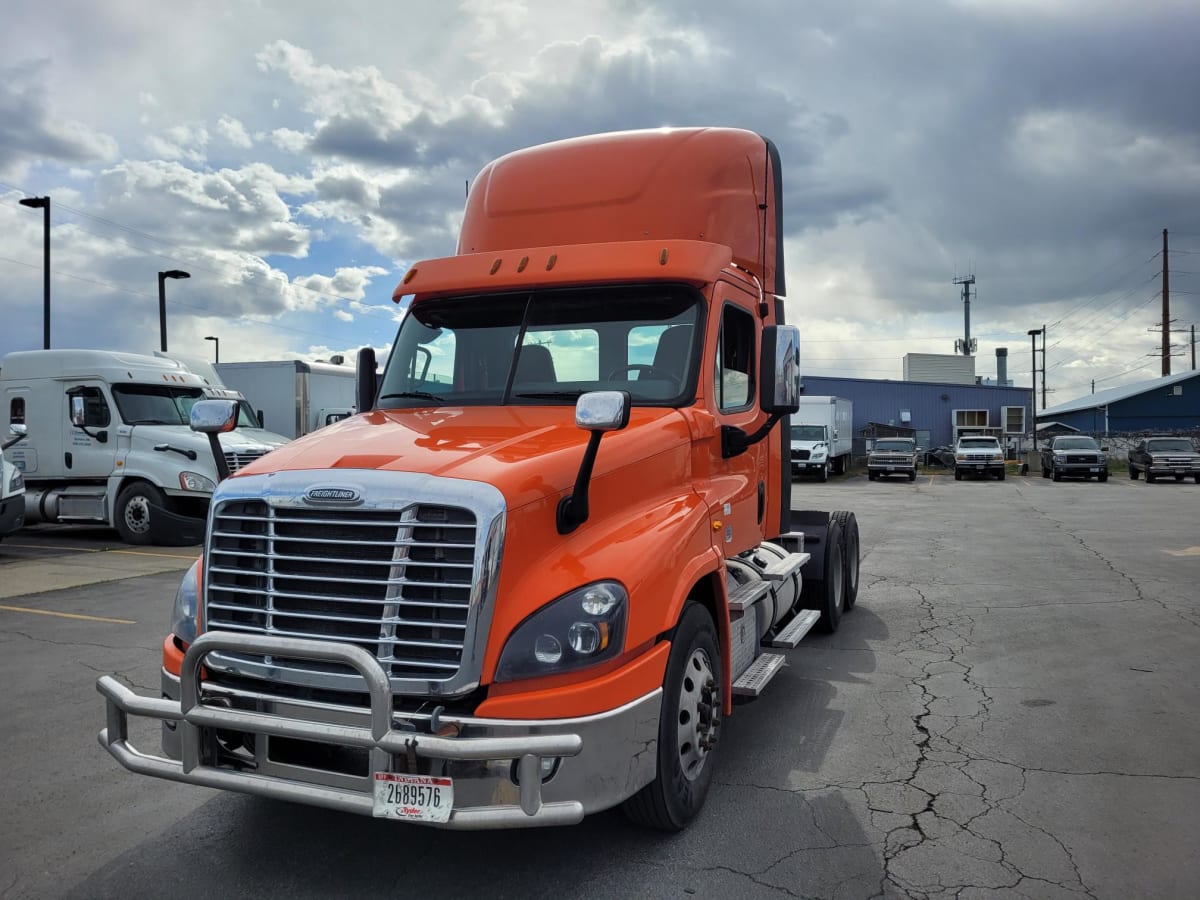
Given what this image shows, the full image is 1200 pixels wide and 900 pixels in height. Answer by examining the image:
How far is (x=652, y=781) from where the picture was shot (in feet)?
11.8

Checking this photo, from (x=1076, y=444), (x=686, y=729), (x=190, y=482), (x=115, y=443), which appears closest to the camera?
(x=686, y=729)

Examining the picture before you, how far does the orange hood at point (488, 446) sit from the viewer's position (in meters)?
3.50

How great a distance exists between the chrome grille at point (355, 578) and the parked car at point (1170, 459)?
34.8 m

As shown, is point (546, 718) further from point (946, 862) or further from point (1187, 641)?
point (1187, 641)

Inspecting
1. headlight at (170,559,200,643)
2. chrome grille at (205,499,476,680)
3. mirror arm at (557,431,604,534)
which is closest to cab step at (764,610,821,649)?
mirror arm at (557,431,604,534)

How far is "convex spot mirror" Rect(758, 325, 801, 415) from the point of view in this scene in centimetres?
486

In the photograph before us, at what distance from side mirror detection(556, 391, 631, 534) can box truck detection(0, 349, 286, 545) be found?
11848 millimetres

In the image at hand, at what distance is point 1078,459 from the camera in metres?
34.2

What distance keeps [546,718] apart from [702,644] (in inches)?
43.9

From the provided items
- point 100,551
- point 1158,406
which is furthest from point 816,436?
point 1158,406

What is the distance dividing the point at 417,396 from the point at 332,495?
1576 mm

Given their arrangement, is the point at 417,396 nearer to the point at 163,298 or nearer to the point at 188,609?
the point at 188,609

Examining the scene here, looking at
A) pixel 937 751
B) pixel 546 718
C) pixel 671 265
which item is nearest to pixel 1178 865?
pixel 937 751

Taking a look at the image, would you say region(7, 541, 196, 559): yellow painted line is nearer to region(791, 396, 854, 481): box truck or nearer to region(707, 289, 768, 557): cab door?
region(707, 289, 768, 557): cab door
